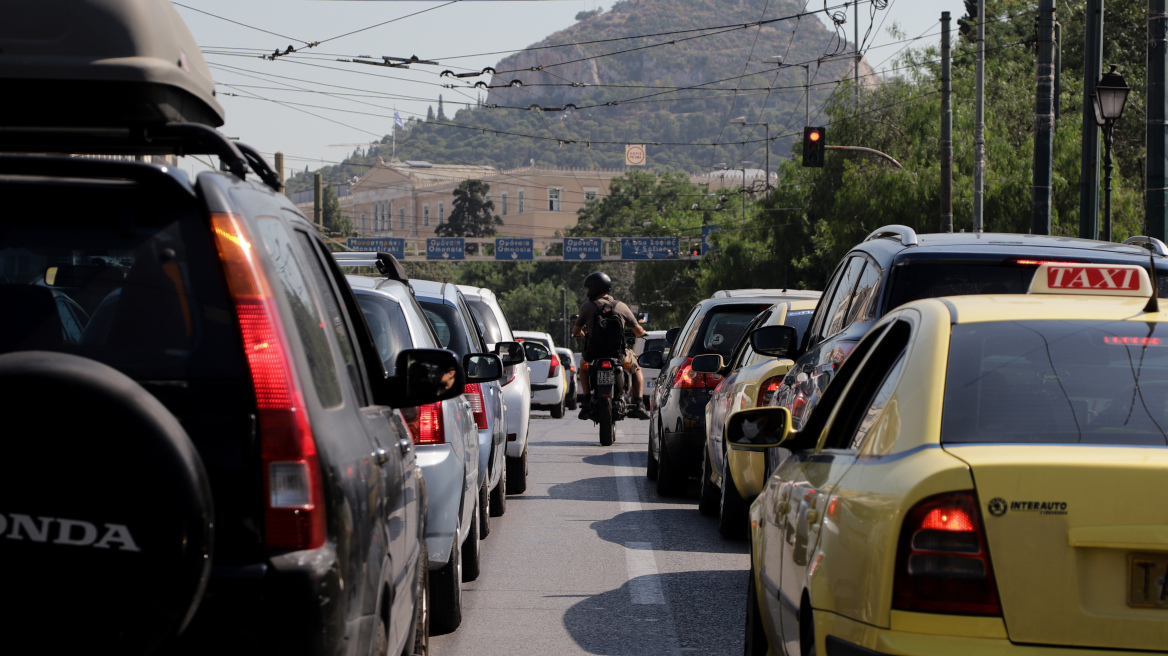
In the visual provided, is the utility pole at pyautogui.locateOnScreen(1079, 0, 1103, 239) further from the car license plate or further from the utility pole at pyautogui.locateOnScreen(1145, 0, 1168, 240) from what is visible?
the car license plate

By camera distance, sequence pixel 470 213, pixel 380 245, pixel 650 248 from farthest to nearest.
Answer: pixel 470 213 → pixel 380 245 → pixel 650 248

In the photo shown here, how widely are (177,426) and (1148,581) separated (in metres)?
2.13

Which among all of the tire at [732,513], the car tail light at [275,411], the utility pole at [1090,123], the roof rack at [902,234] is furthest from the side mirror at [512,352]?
the utility pole at [1090,123]

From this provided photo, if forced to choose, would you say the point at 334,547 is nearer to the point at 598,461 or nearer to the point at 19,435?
the point at 19,435

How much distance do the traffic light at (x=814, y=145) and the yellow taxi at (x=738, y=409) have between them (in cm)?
1976

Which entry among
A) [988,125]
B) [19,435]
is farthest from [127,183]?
[988,125]

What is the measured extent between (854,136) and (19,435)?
42457 millimetres

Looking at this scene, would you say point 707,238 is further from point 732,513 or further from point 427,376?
point 427,376

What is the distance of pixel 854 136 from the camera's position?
43625 millimetres

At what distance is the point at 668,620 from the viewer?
679cm

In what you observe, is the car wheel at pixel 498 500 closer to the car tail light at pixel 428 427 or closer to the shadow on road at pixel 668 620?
the shadow on road at pixel 668 620

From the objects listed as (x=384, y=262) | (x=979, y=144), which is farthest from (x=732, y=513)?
(x=979, y=144)

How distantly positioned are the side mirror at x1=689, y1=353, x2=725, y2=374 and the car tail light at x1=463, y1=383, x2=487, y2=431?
2.74m

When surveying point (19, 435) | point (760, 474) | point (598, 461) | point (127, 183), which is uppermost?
point (127, 183)
